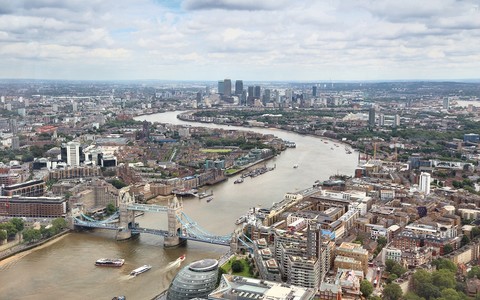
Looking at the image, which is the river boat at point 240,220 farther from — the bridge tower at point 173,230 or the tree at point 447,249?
the tree at point 447,249

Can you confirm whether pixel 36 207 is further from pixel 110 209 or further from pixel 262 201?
pixel 262 201

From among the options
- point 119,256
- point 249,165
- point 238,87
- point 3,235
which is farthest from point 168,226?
point 238,87

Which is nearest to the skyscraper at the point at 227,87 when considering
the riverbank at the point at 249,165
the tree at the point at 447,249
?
the riverbank at the point at 249,165

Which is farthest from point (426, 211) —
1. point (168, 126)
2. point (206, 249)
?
point (168, 126)

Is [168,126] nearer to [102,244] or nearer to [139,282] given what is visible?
[102,244]

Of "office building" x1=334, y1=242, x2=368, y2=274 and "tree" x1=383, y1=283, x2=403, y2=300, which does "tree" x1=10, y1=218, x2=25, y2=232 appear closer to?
"office building" x1=334, y1=242, x2=368, y2=274

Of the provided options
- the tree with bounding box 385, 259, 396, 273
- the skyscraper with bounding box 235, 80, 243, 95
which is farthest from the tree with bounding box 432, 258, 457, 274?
the skyscraper with bounding box 235, 80, 243, 95
